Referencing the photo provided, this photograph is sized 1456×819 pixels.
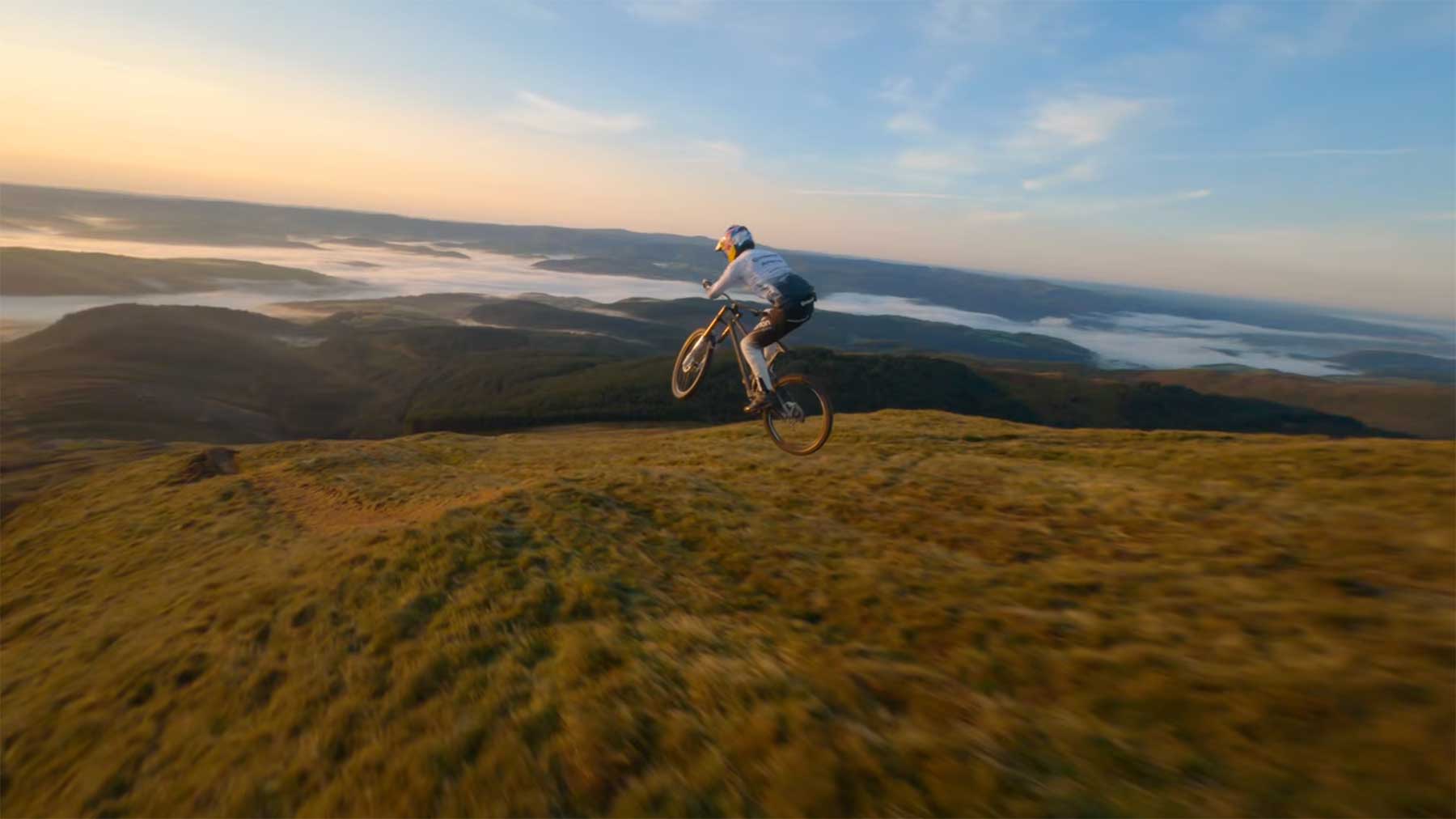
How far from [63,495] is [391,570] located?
125 ft

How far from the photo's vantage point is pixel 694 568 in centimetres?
1145

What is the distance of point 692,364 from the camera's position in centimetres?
1844

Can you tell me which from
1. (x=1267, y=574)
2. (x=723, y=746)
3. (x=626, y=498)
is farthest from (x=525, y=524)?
(x=1267, y=574)

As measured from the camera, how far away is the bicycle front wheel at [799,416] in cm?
1691

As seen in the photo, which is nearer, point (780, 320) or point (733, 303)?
point (780, 320)

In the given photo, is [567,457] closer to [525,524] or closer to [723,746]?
[525,524]

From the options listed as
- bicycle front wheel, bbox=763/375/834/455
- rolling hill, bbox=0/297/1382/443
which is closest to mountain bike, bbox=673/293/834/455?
bicycle front wheel, bbox=763/375/834/455

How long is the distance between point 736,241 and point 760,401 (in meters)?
4.23

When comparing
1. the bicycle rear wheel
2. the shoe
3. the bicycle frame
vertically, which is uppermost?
the bicycle frame

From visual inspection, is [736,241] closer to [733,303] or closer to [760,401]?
[733,303]

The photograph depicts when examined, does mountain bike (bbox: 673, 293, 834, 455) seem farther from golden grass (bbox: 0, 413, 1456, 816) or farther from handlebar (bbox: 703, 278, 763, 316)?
golden grass (bbox: 0, 413, 1456, 816)

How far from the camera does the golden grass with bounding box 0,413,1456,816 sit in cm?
532

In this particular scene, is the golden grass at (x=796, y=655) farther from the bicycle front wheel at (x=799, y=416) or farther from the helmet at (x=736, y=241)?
the helmet at (x=736, y=241)

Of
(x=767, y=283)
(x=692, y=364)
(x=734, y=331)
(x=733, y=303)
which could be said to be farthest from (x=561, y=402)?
(x=767, y=283)
